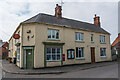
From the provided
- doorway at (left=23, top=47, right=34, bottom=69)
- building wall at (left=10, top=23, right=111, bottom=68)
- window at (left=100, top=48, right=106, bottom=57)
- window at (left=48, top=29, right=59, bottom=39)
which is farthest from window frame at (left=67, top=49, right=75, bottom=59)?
window at (left=100, top=48, right=106, bottom=57)

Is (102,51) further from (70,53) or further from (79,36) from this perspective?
→ (70,53)

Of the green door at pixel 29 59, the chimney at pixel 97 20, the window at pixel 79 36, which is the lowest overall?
the green door at pixel 29 59

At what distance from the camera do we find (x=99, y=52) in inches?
770

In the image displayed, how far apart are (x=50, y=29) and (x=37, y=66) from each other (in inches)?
201

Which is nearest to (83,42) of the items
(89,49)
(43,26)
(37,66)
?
(89,49)

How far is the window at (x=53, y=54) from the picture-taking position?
13470mm

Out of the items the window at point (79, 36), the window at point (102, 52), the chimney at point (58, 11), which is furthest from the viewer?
the window at point (102, 52)

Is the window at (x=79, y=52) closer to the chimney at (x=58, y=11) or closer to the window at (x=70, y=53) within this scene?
the window at (x=70, y=53)

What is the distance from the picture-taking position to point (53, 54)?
1383 cm

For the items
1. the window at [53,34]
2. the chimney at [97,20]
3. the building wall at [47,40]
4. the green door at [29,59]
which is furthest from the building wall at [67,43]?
the chimney at [97,20]

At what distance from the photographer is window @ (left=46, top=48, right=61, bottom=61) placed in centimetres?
1347

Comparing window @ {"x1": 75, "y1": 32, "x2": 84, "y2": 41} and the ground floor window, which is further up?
window @ {"x1": 75, "y1": 32, "x2": 84, "y2": 41}

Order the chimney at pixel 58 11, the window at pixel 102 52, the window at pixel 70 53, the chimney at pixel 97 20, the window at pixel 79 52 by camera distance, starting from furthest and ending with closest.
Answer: the chimney at pixel 97 20
the window at pixel 102 52
the chimney at pixel 58 11
the window at pixel 79 52
the window at pixel 70 53

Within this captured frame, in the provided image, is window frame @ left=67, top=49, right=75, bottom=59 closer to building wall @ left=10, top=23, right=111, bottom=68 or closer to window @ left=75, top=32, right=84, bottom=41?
building wall @ left=10, top=23, right=111, bottom=68
